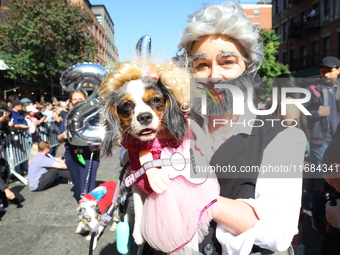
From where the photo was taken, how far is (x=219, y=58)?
1.28 metres

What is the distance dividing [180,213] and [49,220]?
3.66 m

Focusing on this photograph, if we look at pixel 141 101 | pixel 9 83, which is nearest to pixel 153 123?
pixel 141 101

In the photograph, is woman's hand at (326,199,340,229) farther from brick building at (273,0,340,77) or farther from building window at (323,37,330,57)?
building window at (323,37,330,57)

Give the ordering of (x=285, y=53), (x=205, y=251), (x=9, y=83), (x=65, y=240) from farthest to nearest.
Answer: (x=285, y=53)
(x=9, y=83)
(x=65, y=240)
(x=205, y=251)

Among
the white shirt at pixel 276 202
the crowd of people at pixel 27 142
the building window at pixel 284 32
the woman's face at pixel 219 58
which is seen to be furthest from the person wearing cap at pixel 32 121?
the building window at pixel 284 32

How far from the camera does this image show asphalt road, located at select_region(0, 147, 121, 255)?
3301 millimetres

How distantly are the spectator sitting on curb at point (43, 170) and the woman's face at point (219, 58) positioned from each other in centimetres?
505

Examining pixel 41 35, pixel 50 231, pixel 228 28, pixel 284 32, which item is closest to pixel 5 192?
pixel 50 231

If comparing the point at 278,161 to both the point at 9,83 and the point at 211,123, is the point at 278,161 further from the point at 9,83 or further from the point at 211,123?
the point at 9,83

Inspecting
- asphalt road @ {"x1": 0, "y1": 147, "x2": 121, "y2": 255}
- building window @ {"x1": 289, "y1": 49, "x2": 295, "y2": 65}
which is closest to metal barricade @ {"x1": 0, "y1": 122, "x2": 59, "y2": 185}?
asphalt road @ {"x1": 0, "y1": 147, "x2": 121, "y2": 255}

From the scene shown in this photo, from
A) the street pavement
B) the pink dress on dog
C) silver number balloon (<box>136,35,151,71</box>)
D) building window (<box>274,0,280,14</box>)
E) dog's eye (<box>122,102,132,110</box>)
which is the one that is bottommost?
the street pavement

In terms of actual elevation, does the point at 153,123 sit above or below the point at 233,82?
below

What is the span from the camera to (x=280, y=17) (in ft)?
92.4

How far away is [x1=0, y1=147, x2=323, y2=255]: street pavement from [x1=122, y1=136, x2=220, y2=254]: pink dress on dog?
8.28 feet
